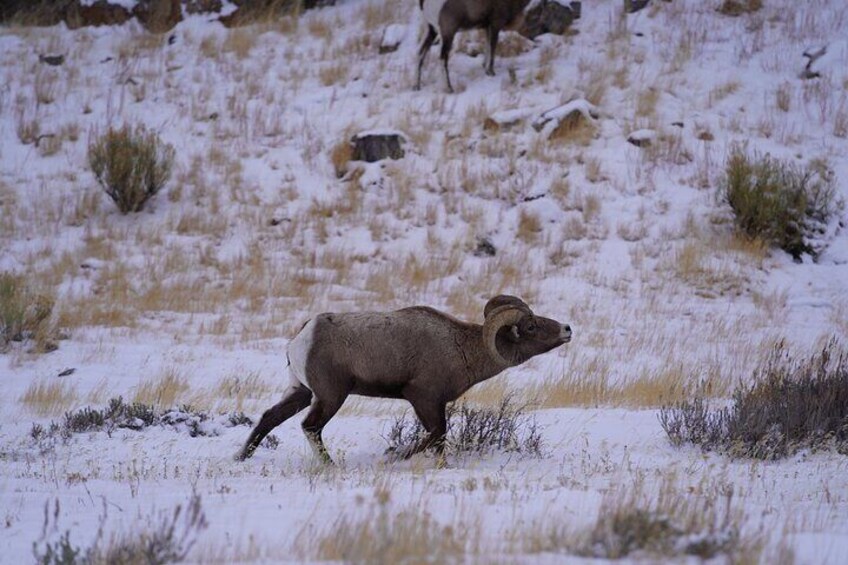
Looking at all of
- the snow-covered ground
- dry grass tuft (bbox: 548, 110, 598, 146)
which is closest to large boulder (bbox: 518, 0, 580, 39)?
the snow-covered ground

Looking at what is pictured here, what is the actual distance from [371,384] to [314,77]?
14.3 metres

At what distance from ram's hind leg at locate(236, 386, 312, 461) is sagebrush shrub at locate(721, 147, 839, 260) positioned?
969 cm

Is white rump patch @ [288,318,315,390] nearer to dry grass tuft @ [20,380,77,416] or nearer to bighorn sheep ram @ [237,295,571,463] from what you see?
bighorn sheep ram @ [237,295,571,463]

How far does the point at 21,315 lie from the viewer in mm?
11945

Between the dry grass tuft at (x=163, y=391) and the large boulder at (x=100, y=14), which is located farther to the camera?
the large boulder at (x=100, y=14)

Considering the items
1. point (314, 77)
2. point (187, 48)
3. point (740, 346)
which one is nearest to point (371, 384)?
point (740, 346)

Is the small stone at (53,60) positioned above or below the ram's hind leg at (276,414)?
above

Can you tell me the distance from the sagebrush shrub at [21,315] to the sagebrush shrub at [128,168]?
4.09 metres

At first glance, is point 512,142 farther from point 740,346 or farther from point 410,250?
point 740,346

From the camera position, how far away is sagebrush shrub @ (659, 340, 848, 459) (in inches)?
276

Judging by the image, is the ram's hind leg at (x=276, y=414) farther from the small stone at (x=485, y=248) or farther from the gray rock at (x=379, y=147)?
the gray rock at (x=379, y=147)

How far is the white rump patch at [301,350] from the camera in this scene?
23.1 feet

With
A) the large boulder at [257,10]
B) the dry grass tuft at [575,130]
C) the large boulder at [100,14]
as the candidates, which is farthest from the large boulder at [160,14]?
the dry grass tuft at [575,130]

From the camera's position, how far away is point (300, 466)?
22.6 ft
